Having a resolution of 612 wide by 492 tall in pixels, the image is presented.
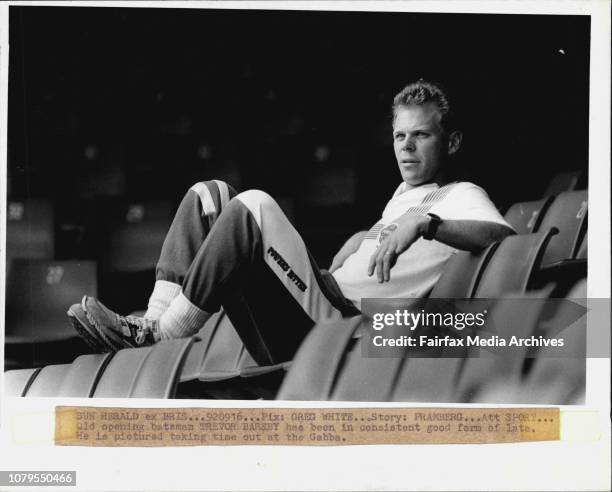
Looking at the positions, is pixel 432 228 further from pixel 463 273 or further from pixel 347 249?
pixel 347 249

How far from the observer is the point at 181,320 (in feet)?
18.2

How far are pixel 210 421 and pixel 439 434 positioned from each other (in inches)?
51.0

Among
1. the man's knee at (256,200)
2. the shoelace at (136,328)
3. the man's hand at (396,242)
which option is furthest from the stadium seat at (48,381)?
the man's hand at (396,242)

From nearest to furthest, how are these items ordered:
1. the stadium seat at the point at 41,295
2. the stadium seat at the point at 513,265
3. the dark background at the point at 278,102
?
the stadium seat at the point at 513,265 → the dark background at the point at 278,102 → the stadium seat at the point at 41,295

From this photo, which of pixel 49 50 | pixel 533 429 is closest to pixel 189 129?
pixel 49 50

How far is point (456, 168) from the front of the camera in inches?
217

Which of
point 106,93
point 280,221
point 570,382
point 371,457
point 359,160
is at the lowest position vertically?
point 371,457

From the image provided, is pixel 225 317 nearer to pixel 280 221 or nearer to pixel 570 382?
pixel 280 221

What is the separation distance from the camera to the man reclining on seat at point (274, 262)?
5504 mm

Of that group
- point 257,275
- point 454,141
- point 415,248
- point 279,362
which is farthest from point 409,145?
point 279,362

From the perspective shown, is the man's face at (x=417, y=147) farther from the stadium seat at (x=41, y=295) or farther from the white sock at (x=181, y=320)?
the stadium seat at (x=41, y=295)

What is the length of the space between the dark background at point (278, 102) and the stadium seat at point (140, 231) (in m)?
0.08

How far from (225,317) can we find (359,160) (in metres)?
1.18

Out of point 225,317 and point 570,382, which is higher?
point 225,317
